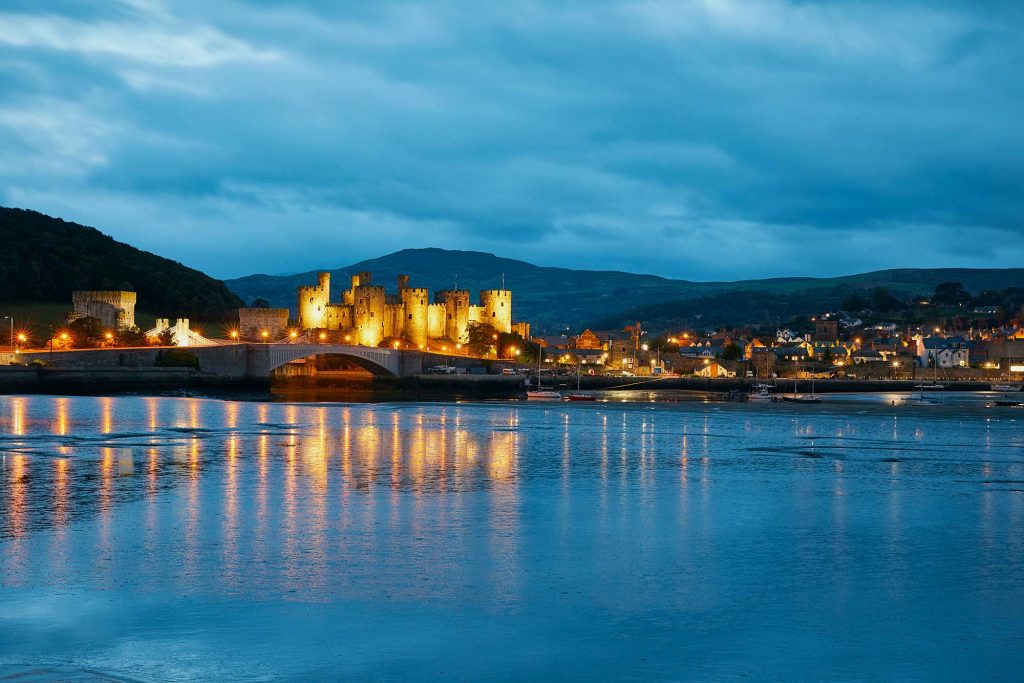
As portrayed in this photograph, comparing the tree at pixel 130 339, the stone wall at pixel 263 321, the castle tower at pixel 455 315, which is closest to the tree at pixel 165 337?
the tree at pixel 130 339

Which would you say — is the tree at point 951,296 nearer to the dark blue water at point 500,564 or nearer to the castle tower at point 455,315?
the castle tower at point 455,315

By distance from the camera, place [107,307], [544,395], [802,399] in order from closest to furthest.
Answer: [544,395], [802,399], [107,307]

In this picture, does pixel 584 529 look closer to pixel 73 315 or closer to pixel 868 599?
pixel 868 599

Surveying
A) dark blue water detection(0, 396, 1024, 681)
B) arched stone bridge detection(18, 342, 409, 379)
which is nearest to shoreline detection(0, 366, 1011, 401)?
arched stone bridge detection(18, 342, 409, 379)

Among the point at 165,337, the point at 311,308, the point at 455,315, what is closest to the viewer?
the point at 165,337

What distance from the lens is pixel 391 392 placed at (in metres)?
65.9

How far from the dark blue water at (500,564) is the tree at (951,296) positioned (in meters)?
143

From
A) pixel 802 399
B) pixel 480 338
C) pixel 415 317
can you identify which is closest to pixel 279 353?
pixel 415 317

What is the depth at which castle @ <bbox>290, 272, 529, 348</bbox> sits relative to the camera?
286 feet

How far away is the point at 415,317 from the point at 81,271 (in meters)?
31.5

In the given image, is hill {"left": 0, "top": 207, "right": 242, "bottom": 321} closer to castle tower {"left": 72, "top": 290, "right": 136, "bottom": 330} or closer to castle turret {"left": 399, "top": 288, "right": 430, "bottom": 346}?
castle tower {"left": 72, "top": 290, "right": 136, "bottom": 330}

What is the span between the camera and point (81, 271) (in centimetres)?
9931

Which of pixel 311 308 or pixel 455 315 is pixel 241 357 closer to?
pixel 311 308

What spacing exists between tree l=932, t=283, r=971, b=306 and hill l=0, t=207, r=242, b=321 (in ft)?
318
